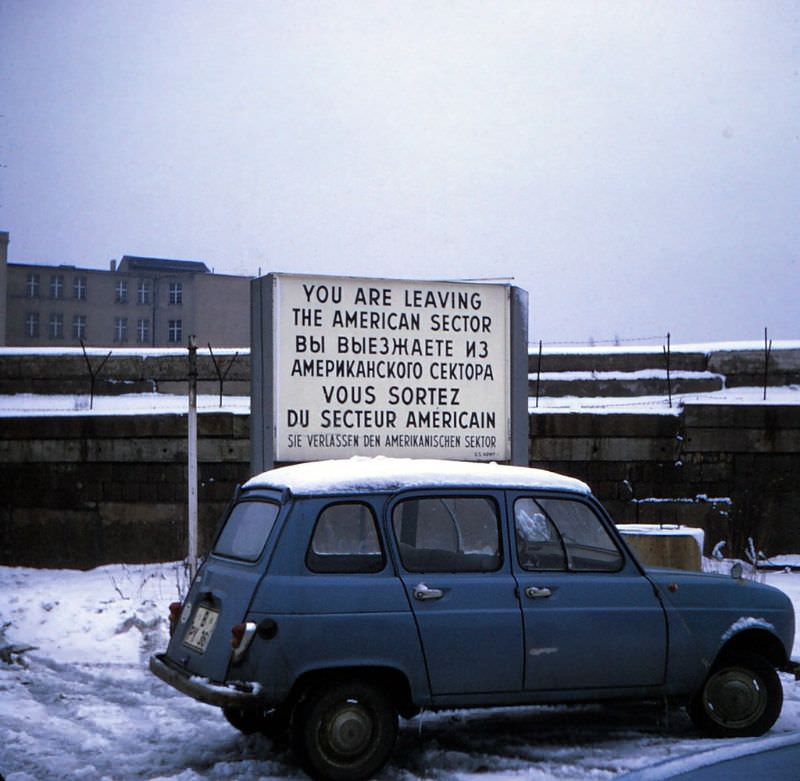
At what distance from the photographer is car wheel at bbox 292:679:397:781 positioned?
565 cm

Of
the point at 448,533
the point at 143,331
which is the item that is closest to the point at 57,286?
the point at 143,331

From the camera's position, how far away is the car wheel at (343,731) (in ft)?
18.5

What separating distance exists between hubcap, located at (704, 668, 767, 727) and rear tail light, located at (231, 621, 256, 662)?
9.73 ft

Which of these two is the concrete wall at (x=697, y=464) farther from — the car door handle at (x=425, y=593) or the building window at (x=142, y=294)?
the building window at (x=142, y=294)

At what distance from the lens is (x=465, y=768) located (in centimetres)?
Answer: 596

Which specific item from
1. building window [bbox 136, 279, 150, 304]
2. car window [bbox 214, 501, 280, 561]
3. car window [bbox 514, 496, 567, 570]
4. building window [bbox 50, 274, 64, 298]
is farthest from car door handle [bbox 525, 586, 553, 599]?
building window [bbox 50, 274, 64, 298]

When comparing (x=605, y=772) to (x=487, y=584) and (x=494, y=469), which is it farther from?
(x=494, y=469)

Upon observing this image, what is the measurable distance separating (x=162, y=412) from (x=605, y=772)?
1276 centimetres

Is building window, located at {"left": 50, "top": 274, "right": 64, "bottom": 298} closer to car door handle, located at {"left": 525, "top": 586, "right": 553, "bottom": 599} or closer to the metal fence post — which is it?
the metal fence post

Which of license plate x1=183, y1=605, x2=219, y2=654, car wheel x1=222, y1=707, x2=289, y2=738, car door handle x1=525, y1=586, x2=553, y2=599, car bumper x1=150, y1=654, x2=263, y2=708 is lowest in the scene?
car wheel x1=222, y1=707, x2=289, y2=738

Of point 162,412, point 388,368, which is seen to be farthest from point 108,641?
point 162,412

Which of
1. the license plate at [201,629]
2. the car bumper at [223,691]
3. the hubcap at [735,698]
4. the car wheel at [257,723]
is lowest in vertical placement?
the car wheel at [257,723]

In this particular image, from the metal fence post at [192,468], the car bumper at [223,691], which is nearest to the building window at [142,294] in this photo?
the metal fence post at [192,468]

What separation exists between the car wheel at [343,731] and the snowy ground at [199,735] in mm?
198
